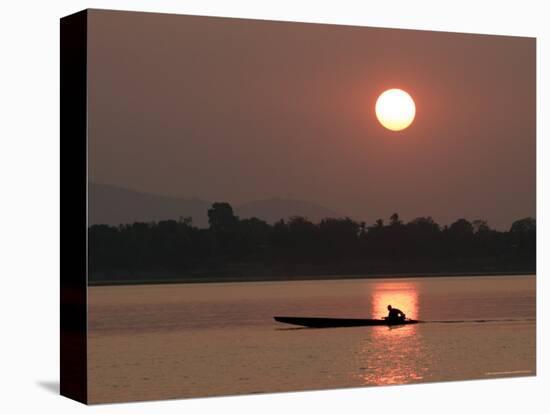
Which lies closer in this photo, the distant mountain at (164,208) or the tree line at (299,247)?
the distant mountain at (164,208)

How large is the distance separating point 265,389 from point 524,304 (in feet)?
11.0

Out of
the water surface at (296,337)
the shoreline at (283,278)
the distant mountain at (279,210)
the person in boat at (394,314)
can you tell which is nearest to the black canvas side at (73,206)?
the water surface at (296,337)

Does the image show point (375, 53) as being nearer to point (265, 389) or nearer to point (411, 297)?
point (411, 297)

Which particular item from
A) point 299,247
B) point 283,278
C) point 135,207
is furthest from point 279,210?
point 135,207

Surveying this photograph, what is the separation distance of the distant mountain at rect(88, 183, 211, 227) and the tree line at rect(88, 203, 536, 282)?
2.8 inches

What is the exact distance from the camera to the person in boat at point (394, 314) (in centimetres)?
1548

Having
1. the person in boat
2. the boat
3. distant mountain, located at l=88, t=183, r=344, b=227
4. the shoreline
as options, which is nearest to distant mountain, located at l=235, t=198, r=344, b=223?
distant mountain, located at l=88, t=183, r=344, b=227

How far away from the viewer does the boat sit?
14875mm

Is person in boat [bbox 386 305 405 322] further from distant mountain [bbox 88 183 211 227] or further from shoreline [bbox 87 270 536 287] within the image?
distant mountain [bbox 88 183 211 227]

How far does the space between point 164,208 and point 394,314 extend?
9.04 ft

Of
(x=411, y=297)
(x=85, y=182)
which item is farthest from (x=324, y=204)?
(x=85, y=182)

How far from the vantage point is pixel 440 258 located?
1586 centimetres

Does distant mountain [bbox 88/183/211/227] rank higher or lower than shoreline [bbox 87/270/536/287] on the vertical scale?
higher

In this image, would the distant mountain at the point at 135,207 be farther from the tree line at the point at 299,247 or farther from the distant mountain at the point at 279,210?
the distant mountain at the point at 279,210
